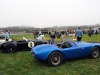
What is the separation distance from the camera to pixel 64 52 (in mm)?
6367

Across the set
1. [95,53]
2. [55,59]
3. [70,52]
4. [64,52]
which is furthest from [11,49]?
[95,53]

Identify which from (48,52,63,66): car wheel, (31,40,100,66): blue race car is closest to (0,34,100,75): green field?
(48,52,63,66): car wheel

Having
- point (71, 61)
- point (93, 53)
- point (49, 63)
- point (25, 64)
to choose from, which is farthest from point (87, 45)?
point (25, 64)

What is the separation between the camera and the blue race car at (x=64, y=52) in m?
6.07

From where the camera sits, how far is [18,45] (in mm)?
9711

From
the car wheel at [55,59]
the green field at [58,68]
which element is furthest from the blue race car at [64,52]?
the green field at [58,68]

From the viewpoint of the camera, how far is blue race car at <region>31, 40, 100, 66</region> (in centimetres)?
607

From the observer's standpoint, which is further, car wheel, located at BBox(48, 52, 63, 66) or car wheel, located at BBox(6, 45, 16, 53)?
car wheel, located at BBox(6, 45, 16, 53)

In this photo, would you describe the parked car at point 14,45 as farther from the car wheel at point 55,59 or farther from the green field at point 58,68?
the car wheel at point 55,59

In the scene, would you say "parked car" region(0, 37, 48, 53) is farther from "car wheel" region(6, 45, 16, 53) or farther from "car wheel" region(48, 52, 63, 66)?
"car wheel" region(48, 52, 63, 66)

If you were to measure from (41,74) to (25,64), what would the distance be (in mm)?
1565

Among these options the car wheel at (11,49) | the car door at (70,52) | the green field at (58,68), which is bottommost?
the green field at (58,68)

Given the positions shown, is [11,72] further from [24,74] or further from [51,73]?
[51,73]

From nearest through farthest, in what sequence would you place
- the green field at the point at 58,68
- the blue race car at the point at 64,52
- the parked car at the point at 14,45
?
the green field at the point at 58,68 → the blue race car at the point at 64,52 → the parked car at the point at 14,45
